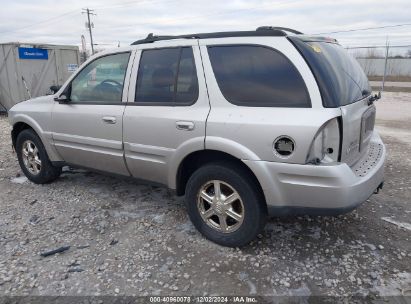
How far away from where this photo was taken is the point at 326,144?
9.31 ft

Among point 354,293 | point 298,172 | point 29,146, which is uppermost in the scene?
point 298,172

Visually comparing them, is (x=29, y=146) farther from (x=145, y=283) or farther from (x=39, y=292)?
(x=145, y=283)

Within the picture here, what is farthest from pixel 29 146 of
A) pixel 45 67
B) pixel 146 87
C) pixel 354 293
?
pixel 45 67

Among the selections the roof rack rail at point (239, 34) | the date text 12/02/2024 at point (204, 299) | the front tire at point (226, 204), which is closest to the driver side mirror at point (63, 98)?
the roof rack rail at point (239, 34)

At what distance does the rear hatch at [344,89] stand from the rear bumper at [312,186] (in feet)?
0.65

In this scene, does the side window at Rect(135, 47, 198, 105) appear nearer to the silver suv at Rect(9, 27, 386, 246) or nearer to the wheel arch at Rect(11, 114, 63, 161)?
the silver suv at Rect(9, 27, 386, 246)

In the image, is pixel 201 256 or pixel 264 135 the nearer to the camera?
pixel 264 135

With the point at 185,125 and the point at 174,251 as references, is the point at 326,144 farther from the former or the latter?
the point at 174,251

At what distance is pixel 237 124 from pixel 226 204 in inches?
29.2

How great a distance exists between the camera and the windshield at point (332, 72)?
113 inches

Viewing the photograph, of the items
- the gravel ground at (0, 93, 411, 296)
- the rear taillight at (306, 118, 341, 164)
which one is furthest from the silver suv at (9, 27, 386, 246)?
the gravel ground at (0, 93, 411, 296)

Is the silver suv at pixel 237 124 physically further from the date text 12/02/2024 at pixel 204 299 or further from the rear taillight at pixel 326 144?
the date text 12/02/2024 at pixel 204 299

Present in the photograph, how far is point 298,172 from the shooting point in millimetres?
2844

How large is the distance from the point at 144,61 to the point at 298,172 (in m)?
1.97
